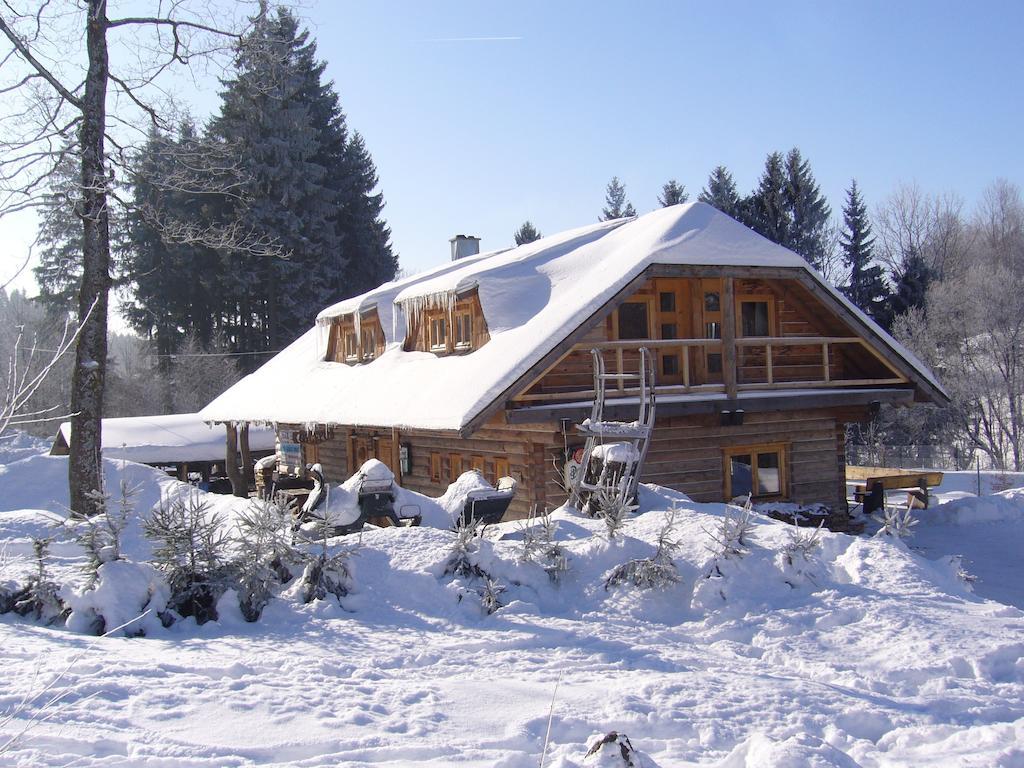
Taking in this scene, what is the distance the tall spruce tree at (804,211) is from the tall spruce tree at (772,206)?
242 mm

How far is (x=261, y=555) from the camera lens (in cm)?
804

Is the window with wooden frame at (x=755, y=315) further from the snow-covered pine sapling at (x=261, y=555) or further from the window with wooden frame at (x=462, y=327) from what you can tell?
the snow-covered pine sapling at (x=261, y=555)

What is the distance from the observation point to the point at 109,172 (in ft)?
42.0

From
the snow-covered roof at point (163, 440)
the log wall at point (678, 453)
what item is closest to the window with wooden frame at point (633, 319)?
the log wall at point (678, 453)

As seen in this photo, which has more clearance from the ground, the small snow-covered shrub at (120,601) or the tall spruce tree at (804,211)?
the tall spruce tree at (804,211)

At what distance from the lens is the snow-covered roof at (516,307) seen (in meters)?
13.4

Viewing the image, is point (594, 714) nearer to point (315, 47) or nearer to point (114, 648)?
point (114, 648)

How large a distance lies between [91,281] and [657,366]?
29.9 feet

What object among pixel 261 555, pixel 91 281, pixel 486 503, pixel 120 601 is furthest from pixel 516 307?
pixel 120 601

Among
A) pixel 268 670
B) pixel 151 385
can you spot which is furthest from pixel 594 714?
pixel 151 385

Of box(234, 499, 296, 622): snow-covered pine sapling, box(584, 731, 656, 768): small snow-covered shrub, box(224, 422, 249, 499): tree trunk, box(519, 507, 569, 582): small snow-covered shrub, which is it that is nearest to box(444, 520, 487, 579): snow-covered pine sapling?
box(519, 507, 569, 582): small snow-covered shrub

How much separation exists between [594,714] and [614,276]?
9296 mm

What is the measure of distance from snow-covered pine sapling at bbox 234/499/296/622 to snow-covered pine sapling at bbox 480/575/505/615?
180 cm

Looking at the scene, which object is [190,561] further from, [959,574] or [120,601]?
[959,574]
